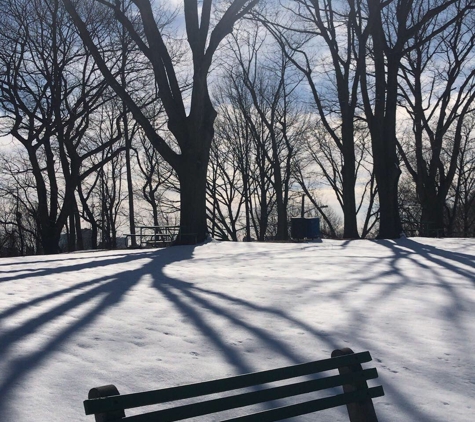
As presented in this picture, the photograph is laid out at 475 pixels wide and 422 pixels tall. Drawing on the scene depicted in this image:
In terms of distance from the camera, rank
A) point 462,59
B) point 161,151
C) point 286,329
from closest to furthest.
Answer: point 286,329 → point 161,151 → point 462,59

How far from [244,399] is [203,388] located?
25 centimetres

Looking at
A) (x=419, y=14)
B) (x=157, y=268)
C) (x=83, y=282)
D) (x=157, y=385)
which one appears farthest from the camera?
(x=419, y=14)

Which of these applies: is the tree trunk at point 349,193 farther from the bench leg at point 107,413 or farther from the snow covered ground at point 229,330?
the bench leg at point 107,413

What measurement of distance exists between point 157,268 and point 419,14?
2083cm

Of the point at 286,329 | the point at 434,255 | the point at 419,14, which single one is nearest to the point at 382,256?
the point at 434,255

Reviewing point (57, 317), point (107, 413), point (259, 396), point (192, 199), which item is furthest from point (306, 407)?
point (192, 199)

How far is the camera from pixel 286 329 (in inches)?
235

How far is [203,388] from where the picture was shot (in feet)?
9.36

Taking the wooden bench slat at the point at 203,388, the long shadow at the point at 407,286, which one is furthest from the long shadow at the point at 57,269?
the wooden bench slat at the point at 203,388

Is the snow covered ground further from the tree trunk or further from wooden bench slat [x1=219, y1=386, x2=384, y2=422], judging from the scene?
the tree trunk

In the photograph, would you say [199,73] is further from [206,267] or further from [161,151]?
[206,267]

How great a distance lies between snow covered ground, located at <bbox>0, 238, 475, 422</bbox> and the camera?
4.33 meters

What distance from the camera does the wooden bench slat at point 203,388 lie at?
103 inches

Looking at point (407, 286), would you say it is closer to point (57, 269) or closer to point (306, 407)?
point (306, 407)
